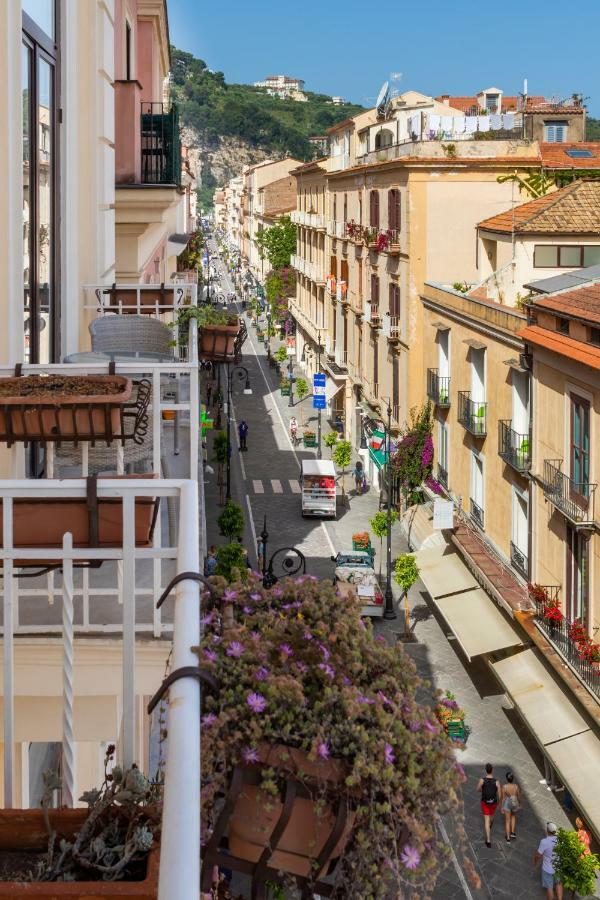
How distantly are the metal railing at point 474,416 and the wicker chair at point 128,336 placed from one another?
16.3m

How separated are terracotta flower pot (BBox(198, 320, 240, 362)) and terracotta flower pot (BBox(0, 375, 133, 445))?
4.53 metres

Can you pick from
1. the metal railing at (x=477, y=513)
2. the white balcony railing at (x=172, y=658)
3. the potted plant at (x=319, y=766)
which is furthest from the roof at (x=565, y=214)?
the potted plant at (x=319, y=766)

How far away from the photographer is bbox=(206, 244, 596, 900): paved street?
51.3 ft

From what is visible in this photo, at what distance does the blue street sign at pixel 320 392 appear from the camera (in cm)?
4428

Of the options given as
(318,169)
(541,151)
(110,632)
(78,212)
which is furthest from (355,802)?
(318,169)

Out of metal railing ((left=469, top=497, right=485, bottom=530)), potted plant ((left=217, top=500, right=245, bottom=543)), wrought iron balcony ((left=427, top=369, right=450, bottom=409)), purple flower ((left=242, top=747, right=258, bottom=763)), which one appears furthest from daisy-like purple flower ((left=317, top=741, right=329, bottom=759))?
wrought iron balcony ((left=427, top=369, right=450, bottom=409))

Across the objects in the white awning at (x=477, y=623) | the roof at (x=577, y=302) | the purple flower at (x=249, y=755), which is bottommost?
the white awning at (x=477, y=623)

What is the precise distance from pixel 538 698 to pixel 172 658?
17342 mm

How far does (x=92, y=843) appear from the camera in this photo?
2516 mm

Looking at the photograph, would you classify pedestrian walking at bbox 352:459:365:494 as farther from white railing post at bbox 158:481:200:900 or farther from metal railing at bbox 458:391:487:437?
white railing post at bbox 158:481:200:900

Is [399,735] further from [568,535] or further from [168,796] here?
[568,535]

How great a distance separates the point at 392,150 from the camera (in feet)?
119

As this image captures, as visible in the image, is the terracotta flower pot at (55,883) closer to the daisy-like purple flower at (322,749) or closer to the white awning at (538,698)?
the daisy-like purple flower at (322,749)

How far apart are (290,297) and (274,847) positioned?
68.6 meters
